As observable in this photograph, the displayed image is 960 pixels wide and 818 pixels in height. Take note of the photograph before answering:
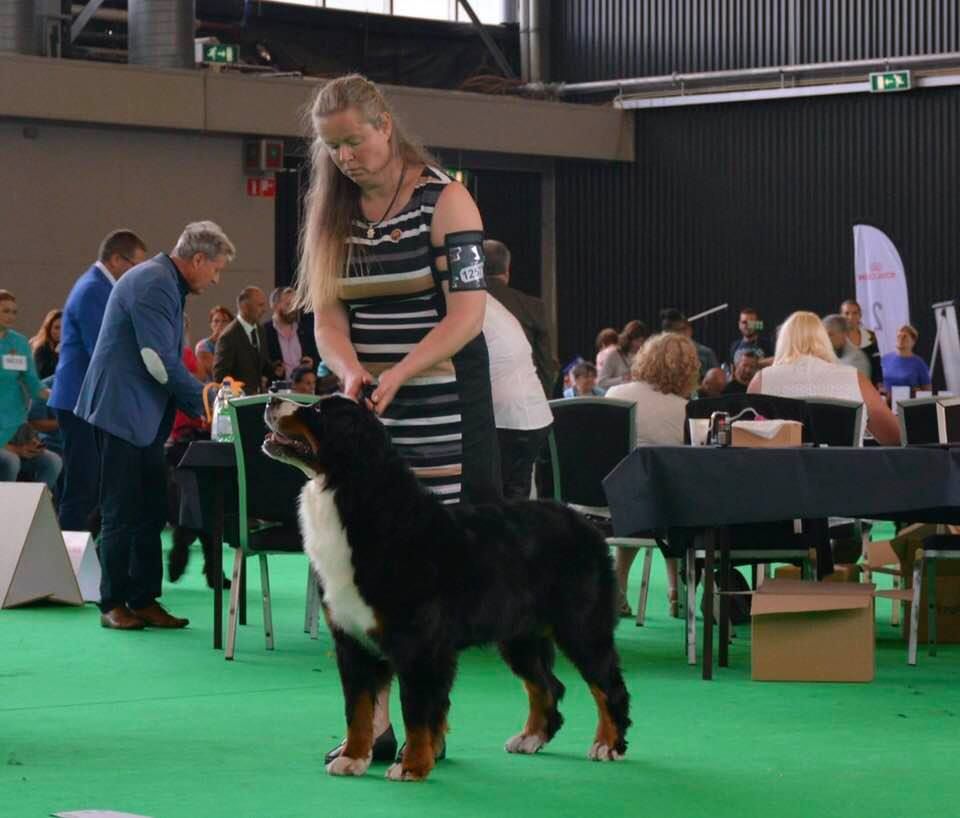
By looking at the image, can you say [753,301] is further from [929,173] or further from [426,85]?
[426,85]

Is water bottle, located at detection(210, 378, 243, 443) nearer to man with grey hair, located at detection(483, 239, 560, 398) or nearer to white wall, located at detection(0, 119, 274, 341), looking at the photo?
man with grey hair, located at detection(483, 239, 560, 398)

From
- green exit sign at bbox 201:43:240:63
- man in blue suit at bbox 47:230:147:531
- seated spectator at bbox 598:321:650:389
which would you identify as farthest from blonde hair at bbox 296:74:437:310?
green exit sign at bbox 201:43:240:63

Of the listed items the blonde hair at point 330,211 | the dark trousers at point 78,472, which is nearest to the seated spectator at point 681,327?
the dark trousers at point 78,472

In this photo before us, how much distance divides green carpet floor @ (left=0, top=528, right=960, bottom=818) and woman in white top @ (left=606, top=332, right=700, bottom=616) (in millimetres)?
824

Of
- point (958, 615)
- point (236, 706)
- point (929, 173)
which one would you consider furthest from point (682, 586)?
point (929, 173)

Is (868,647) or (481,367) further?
(868,647)

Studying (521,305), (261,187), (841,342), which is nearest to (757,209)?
(261,187)

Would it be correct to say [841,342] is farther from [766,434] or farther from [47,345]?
[766,434]

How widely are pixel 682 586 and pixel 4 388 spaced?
13.4ft

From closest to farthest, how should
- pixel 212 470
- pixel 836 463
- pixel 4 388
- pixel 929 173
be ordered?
pixel 836 463
pixel 212 470
pixel 4 388
pixel 929 173

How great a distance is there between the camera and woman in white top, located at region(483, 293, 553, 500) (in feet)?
20.1

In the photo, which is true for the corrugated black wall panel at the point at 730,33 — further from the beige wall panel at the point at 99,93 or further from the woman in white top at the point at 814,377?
the woman in white top at the point at 814,377

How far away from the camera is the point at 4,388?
955cm

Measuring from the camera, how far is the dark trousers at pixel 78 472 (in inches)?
306
